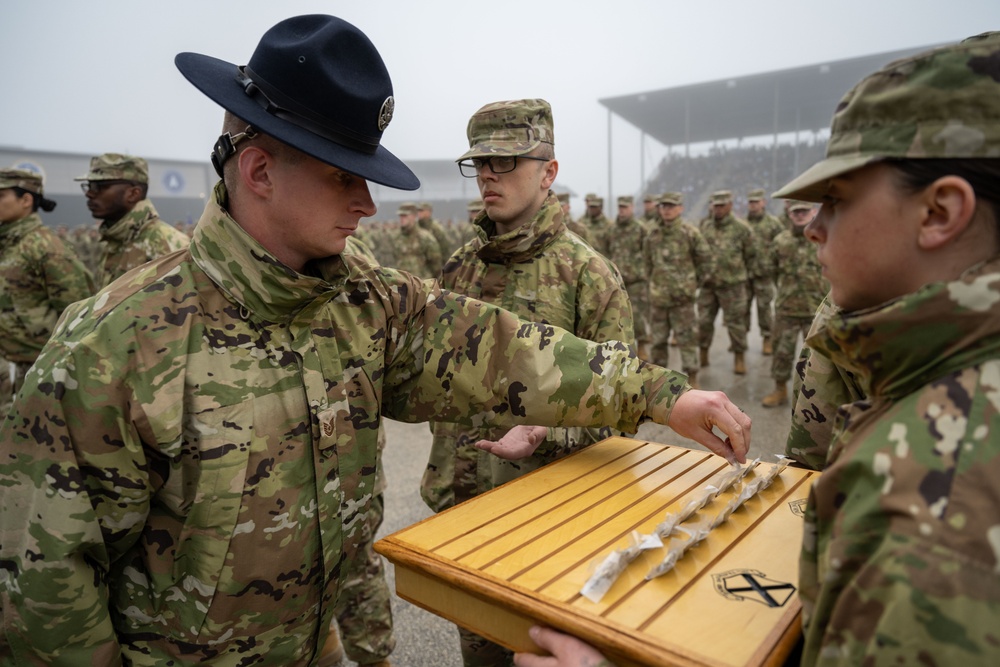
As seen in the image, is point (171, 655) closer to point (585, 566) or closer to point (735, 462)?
point (585, 566)

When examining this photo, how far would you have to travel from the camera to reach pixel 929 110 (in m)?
0.82

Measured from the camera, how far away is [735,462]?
5.20 ft

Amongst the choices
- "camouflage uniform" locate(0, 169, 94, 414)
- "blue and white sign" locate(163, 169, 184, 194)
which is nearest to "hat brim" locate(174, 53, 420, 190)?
"camouflage uniform" locate(0, 169, 94, 414)

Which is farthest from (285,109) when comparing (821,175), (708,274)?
(708,274)

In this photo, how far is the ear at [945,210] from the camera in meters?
0.81

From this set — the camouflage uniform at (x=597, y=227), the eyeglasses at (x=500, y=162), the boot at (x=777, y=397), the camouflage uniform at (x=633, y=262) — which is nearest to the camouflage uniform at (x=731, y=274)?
the camouflage uniform at (x=633, y=262)

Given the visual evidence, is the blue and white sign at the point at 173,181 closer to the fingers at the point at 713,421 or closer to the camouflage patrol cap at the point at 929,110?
the fingers at the point at 713,421

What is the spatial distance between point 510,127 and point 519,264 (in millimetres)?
598

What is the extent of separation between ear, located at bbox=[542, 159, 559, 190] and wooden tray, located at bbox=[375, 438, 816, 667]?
1.51 m

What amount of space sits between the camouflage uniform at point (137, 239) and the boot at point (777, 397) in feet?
20.4

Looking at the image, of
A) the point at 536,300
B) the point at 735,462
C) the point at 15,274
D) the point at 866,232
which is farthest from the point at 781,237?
the point at 15,274

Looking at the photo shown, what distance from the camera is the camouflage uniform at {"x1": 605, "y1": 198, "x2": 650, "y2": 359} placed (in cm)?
1014

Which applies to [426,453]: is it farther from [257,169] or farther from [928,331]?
[928,331]

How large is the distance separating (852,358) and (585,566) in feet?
2.01
